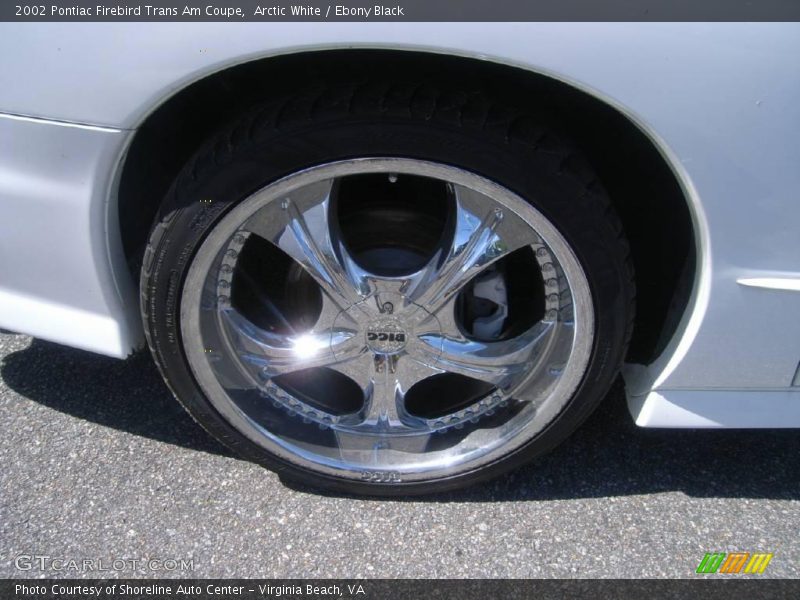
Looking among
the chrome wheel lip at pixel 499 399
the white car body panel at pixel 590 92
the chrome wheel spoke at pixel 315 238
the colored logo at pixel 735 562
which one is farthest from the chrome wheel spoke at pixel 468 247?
the colored logo at pixel 735 562

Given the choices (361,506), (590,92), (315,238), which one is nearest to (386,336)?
(315,238)

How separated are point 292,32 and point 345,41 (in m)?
0.09

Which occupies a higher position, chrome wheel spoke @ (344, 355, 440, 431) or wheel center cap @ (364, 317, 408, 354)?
wheel center cap @ (364, 317, 408, 354)

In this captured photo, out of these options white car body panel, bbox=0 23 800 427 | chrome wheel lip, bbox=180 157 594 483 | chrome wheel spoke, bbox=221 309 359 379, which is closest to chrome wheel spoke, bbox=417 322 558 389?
chrome wheel lip, bbox=180 157 594 483

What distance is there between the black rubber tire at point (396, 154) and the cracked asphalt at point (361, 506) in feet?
1.78

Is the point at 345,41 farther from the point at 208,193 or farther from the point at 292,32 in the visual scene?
the point at 208,193

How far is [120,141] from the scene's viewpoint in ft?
4.88

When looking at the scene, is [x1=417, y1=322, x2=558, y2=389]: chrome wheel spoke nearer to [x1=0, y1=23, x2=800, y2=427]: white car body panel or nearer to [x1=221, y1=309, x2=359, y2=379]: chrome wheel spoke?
[x1=221, y1=309, x2=359, y2=379]: chrome wheel spoke

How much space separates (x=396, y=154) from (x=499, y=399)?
72 centimetres

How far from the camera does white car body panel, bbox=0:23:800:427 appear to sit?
4.42 feet

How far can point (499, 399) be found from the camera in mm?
1930

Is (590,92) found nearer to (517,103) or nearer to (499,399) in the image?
(517,103)

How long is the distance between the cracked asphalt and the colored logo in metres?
0.02
